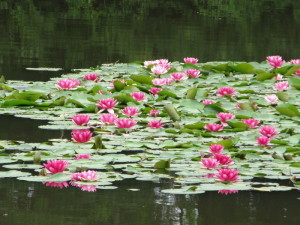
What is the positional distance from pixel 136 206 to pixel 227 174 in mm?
474

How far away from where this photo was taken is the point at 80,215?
3.09m

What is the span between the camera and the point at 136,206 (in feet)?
10.6

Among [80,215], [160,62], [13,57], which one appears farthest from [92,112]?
[13,57]

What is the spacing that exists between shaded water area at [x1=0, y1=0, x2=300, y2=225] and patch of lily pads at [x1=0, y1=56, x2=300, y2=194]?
0.13m

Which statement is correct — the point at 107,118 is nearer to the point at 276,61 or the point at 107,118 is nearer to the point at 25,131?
the point at 25,131

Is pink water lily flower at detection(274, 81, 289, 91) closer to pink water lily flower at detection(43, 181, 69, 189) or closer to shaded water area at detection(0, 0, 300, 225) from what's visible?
shaded water area at detection(0, 0, 300, 225)

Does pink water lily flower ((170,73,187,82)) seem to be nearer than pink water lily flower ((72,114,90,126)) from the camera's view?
No

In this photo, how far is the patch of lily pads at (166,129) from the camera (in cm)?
361

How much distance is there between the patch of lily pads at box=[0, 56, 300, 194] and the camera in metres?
3.61

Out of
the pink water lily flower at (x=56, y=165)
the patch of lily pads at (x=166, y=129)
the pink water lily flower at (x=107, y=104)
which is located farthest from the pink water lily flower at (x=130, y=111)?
the pink water lily flower at (x=56, y=165)

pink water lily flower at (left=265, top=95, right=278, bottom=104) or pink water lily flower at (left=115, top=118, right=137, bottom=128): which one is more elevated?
pink water lily flower at (left=265, top=95, right=278, bottom=104)

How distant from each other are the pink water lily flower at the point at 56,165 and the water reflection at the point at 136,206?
0.09 m

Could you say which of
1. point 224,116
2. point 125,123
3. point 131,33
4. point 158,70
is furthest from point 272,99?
point 131,33

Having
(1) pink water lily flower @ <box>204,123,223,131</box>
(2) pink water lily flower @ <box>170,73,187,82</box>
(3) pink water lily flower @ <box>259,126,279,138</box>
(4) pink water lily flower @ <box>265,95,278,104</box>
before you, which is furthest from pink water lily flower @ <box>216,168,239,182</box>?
(2) pink water lily flower @ <box>170,73,187,82</box>
